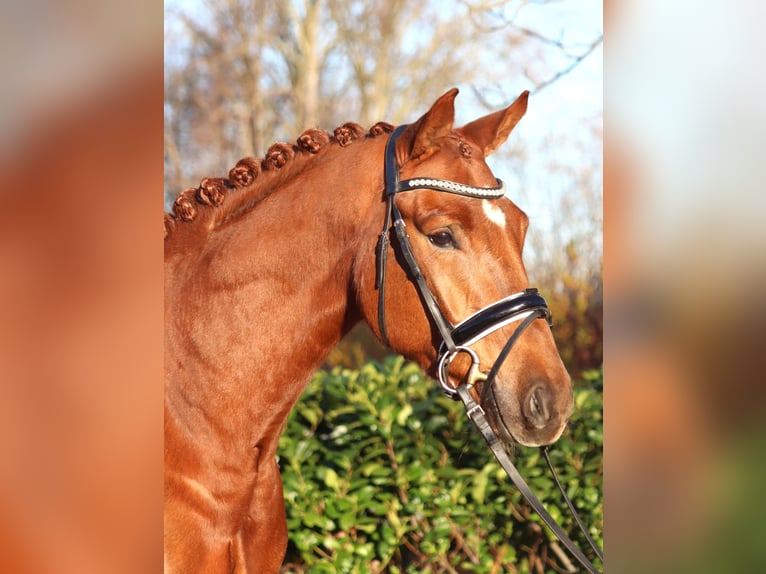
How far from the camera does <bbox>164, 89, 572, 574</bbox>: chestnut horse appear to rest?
192 cm

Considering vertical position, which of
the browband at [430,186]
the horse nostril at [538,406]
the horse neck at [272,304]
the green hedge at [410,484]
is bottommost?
the green hedge at [410,484]

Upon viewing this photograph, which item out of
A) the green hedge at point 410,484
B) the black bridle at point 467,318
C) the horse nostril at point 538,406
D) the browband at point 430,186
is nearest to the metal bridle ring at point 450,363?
the black bridle at point 467,318

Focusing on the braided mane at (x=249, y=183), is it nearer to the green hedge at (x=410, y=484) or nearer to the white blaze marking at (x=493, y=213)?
the white blaze marking at (x=493, y=213)

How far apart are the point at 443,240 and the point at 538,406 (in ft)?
1.72

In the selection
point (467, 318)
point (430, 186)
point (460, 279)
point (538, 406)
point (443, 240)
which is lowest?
point (538, 406)

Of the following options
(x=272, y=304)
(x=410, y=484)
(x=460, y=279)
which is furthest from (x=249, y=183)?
(x=410, y=484)

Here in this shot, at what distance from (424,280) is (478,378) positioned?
0.31 m

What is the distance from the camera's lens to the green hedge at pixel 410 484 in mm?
3500

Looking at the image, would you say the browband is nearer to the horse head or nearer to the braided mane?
the horse head

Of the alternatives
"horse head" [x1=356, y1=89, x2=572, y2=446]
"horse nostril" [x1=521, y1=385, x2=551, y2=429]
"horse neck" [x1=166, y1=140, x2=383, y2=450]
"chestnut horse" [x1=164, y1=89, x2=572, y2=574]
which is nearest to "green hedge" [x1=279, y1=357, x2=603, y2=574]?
"chestnut horse" [x1=164, y1=89, x2=572, y2=574]

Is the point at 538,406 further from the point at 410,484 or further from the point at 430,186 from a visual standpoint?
the point at 410,484

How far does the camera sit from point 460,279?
6.29 feet
